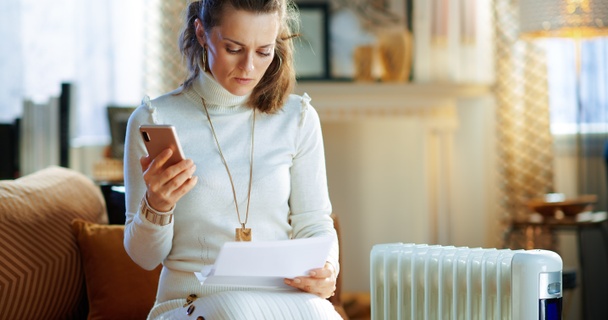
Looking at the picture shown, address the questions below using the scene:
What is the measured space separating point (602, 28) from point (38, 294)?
2491 millimetres

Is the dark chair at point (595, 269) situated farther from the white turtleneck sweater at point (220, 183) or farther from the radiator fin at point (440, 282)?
the white turtleneck sweater at point (220, 183)

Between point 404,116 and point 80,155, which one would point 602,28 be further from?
point 80,155

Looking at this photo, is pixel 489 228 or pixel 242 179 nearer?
pixel 242 179

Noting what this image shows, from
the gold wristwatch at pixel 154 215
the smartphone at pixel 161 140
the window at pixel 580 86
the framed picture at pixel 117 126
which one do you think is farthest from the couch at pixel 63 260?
the window at pixel 580 86

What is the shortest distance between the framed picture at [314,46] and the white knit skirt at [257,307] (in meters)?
2.68

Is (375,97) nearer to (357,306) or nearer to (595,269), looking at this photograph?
(357,306)

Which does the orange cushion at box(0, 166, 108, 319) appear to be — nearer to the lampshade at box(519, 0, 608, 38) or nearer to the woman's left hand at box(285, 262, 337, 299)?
the woman's left hand at box(285, 262, 337, 299)

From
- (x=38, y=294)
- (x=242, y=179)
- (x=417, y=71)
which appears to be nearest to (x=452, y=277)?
(x=242, y=179)

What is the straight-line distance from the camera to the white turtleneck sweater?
1.70 metres

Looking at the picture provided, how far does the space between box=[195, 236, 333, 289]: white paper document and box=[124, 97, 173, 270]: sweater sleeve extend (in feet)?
0.38

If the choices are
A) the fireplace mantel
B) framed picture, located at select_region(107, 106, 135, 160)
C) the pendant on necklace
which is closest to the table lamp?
the fireplace mantel

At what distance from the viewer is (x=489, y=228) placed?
4.25m

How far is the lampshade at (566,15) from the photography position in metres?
3.54

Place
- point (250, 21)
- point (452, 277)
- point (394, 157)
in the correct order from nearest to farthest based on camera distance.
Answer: point (250, 21) < point (452, 277) < point (394, 157)
